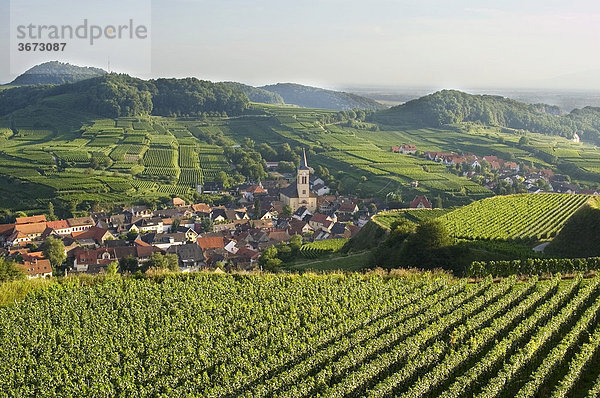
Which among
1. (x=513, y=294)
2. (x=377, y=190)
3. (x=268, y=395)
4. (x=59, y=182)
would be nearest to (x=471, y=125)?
(x=377, y=190)

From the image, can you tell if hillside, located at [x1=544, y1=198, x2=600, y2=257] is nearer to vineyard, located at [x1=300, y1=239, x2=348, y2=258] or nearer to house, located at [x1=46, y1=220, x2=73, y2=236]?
vineyard, located at [x1=300, y1=239, x2=348, y2=258]

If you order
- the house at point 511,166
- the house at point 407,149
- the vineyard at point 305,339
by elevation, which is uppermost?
the house at point 407,149

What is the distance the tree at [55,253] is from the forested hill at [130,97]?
86241mm

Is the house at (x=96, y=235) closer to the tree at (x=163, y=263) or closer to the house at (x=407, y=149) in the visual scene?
the tree at (x=163, y=263)

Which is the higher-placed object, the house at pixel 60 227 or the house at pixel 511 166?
the house at pixel 511 166

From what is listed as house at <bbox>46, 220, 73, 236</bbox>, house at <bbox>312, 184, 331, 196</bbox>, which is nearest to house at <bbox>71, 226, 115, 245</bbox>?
house at <bbox>46, 220, 73, 236</bbox>

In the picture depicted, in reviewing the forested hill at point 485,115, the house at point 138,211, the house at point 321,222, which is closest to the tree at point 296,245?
the house at point 321,222

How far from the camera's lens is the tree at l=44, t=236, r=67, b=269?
48625mm

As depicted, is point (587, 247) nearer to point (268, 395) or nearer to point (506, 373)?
point (506, 373)

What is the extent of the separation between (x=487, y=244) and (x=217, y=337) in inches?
719

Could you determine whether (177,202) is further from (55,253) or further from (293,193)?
(55,253)

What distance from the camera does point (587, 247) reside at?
28.6 m

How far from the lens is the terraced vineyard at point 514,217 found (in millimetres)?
34231

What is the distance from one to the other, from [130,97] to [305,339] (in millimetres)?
128940
